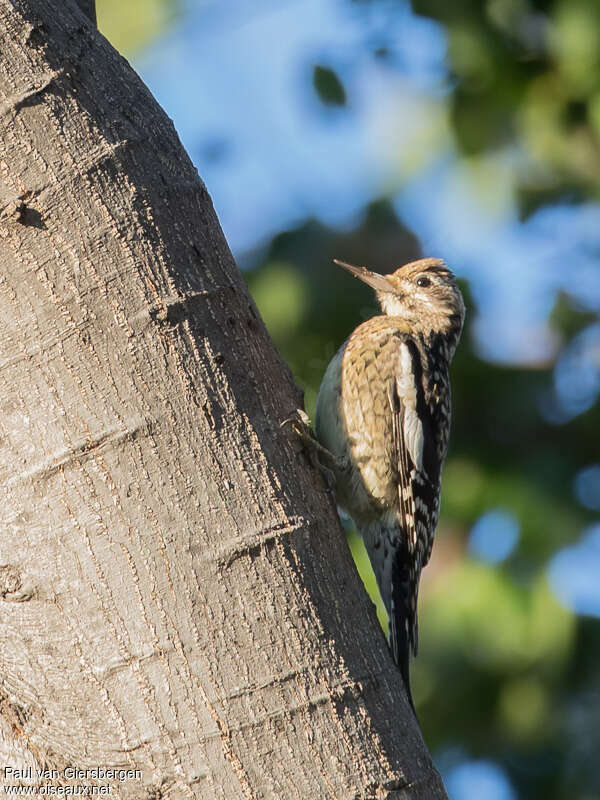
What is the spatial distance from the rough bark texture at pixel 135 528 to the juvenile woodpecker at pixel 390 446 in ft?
6.01

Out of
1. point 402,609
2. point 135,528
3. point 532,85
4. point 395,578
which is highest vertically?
point 532,85

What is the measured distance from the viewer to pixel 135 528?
2047mm

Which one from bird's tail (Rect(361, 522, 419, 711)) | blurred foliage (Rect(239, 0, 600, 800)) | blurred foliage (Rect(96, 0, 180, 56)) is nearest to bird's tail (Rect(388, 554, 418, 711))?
bird's tail (Rect(361, 522, 419, 711))

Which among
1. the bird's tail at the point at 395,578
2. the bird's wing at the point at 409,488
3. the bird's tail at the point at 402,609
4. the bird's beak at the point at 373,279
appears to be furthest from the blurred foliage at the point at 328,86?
the bird's tail at the point at 402,609

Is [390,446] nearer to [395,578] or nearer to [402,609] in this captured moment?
[395,578]

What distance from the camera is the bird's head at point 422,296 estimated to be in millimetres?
5012

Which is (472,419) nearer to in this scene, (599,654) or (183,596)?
(599,654)

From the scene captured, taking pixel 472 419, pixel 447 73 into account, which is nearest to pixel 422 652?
pixel 472 419

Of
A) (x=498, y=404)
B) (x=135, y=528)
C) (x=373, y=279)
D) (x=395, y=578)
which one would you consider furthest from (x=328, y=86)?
(x=135, y=528)

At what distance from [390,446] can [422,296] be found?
40.9 inches

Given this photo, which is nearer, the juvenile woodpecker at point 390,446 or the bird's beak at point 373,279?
the juvenile woodpecker at point 390,446

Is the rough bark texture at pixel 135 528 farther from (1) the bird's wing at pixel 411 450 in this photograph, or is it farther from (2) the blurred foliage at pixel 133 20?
(2) the blurred foliage at pixel 133 20

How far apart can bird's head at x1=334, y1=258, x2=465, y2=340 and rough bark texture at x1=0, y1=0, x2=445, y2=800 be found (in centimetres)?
286

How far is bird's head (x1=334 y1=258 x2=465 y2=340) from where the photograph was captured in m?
5.01
